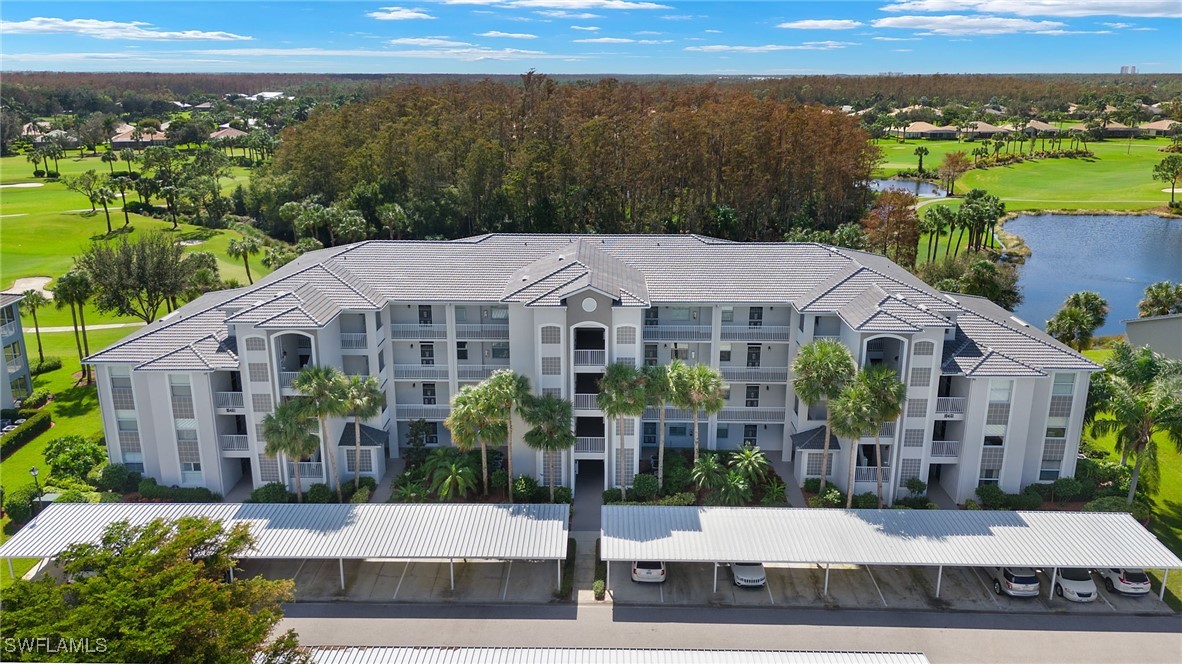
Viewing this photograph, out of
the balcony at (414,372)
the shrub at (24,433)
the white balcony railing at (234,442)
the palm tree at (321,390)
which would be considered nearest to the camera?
the palm tree at (321,390)

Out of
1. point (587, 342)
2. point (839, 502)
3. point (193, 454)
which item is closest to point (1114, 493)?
point (839, 502)

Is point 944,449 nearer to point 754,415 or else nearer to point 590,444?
point 754,415

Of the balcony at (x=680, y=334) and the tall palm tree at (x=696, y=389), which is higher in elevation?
the balcony at (x=680, y=334)

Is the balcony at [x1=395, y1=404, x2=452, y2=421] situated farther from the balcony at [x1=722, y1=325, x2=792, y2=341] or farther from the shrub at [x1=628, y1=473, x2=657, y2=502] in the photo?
the balcony at [x1=722, y1=325, x2=792, y2=341]

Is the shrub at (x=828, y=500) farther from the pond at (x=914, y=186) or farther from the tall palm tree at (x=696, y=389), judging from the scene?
the pond at (x=914, y=186)

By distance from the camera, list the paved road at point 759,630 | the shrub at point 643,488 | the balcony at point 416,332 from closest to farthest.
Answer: the paved road at point 759,630
the shrub at point 643,488
the balcony at point 416,332

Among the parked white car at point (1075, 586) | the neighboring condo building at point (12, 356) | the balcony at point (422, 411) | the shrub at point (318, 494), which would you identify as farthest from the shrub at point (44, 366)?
the parked white car at point (1075, 586)

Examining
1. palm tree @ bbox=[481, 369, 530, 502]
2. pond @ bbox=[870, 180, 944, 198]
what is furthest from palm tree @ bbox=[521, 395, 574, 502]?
pond @ bbox=[870, 180, 944, 198]
